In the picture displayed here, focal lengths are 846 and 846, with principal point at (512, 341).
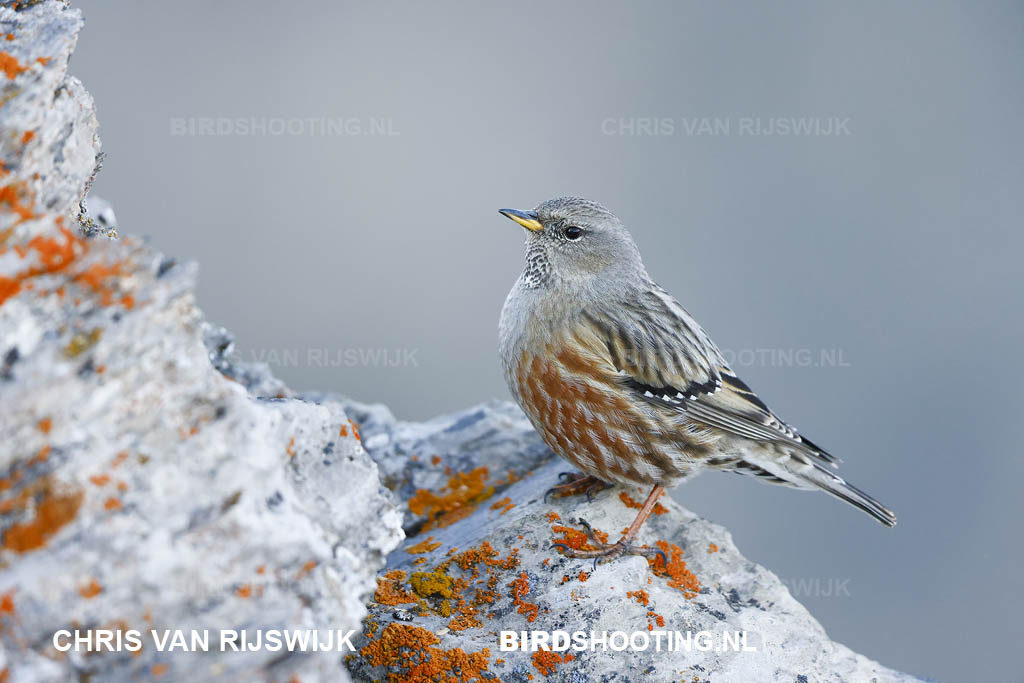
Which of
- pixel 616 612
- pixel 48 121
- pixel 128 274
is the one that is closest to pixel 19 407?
pixel 128 274

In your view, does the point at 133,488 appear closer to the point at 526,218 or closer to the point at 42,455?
the point at 42,455

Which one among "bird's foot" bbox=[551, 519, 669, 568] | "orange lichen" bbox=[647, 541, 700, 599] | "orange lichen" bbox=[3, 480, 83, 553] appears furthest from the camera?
"orange lichen" bbox=[647, 541, 700, 599]

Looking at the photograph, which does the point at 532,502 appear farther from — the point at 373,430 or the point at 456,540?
the point at 373,430

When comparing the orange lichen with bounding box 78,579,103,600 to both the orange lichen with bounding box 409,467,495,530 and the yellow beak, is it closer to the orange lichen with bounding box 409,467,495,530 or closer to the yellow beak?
the orange lichen with bounding box 409,467,495,530

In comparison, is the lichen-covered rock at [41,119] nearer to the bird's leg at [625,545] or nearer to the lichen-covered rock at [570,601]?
the lichen-covered rock at [570,601]

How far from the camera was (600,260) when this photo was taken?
5.39 metres

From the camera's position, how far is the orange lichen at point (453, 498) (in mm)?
5332

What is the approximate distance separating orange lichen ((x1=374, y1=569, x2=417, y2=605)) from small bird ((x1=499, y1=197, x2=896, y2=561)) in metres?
1.23

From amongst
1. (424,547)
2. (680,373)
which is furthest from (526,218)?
(424,547)

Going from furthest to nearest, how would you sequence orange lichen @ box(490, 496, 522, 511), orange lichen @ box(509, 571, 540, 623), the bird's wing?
the bird's wing
orange lichen @ box(490, 496, 522, 511)
orange lichen @ box(509, 571, 540, 623)

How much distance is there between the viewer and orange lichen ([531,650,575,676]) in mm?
3732

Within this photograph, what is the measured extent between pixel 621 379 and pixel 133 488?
3.07 m

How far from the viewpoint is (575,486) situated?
5.03 meters

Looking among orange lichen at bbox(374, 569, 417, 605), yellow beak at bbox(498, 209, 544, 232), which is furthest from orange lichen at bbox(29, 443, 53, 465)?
yellow beak at bbox(498, 209, 544, 232)
